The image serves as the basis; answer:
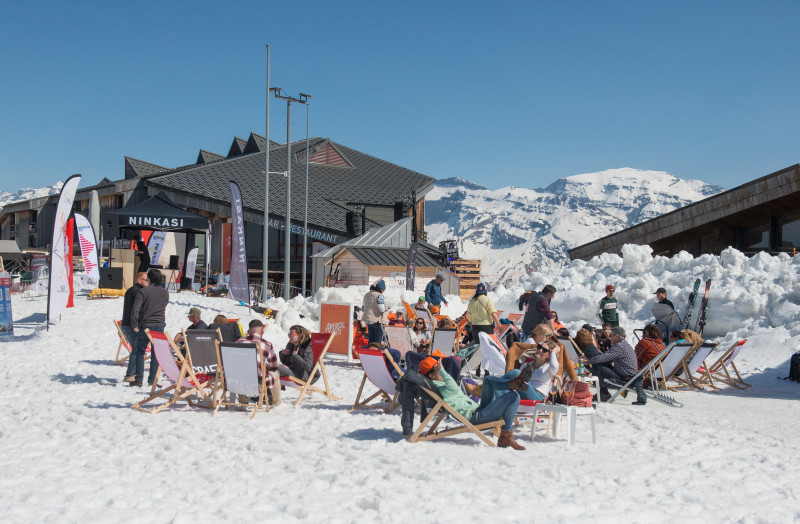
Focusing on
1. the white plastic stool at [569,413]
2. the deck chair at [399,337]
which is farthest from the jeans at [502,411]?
the deck chair at [399,337]

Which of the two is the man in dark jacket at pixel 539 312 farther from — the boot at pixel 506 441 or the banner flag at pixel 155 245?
the banner flag at pixel 155 245

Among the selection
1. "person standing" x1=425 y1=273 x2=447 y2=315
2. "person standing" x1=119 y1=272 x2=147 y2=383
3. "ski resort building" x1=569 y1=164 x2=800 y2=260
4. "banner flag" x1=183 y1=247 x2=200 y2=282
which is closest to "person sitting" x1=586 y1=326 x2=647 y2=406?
"person standing" x1=425 y1=273 x2=447 y2=315

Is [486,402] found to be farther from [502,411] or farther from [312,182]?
[312,182]

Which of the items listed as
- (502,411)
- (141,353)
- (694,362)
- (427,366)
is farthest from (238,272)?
(502,411)

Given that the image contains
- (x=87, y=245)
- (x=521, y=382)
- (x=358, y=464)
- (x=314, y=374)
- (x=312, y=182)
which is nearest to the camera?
(x=358, y=464)

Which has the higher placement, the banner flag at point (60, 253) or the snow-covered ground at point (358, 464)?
the banner flag at point (60, 253)

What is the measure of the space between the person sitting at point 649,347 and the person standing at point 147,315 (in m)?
5.93

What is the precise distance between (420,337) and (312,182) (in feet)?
96.4

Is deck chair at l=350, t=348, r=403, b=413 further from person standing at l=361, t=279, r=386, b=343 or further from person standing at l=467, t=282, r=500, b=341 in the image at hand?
person standing at l=361, t=279, r=386, b=343

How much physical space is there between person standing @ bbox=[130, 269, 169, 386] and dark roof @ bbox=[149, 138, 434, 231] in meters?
24.5

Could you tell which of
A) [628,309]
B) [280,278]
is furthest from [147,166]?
[628,309]

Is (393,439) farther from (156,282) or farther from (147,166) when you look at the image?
(147,166)

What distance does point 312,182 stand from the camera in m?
40.1

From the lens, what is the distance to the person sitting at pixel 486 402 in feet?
19.1
